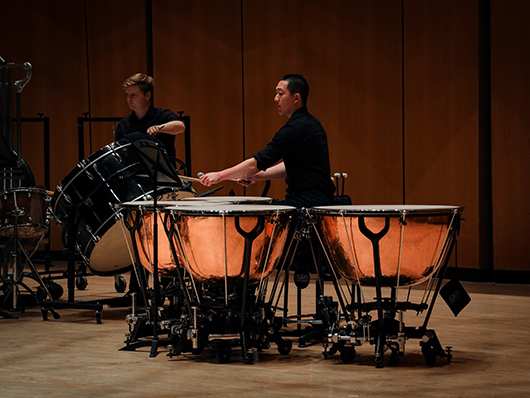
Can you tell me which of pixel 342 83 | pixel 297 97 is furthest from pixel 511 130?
pixel 297 97

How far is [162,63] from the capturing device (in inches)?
248

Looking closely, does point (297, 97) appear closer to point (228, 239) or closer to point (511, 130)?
point (228, 239)

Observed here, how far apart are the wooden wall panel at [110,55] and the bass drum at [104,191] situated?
2981mm

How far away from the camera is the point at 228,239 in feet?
9.01

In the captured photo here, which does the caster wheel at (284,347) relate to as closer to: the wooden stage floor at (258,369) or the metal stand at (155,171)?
the wooden stage floor at (258,369)

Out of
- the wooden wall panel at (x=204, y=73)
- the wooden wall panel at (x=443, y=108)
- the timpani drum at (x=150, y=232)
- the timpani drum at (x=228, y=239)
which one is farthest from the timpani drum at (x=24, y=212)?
the wooden wall panel at (x=443, y=108)

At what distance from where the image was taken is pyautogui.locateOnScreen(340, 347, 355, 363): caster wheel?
9.08ft

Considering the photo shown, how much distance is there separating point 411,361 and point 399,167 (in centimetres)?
290

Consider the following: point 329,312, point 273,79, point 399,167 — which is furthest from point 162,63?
point 329,312

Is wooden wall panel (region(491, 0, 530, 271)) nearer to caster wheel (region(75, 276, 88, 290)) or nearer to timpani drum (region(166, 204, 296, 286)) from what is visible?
timpani drum (region(166, 204, 296, 286))

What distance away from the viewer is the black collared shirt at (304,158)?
3201mm

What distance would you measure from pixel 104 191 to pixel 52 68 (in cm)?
359

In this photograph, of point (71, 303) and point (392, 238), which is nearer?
point (392, 238)

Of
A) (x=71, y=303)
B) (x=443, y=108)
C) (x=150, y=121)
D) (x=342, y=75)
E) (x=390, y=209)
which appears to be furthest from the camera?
(x=342, y=75)
